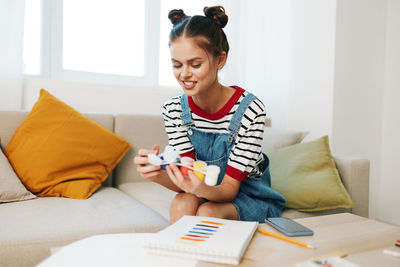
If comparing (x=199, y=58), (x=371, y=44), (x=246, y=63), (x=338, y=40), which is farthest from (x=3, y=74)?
(x=371, y=44)

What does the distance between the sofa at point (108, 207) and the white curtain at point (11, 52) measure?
1.01 feet

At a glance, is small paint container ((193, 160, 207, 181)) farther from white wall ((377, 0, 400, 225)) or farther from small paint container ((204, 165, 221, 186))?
white wall ((377, 0, 400, 225))

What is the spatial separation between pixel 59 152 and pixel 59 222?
1.58 ft

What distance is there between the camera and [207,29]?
109 centimetres

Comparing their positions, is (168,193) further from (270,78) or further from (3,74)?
(270,78)

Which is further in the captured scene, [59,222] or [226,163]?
[226,163]

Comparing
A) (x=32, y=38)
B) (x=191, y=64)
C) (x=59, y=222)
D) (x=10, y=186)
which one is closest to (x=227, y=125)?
(x=191, y=64)

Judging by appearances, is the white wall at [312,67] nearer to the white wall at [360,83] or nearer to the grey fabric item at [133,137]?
the white wall at [360,83]

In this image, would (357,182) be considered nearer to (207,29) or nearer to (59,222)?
(207,29)

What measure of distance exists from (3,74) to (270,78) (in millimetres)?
1762

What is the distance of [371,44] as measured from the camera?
221 centimetres

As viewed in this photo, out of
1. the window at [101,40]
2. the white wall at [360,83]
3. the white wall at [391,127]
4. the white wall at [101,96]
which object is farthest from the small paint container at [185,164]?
→ the white wall at [391,127]

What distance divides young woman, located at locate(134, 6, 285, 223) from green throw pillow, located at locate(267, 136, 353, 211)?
0.13 m

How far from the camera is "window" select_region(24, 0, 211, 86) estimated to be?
7.03 feet
